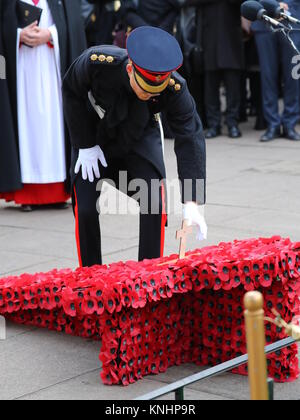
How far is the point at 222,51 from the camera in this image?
10805mm

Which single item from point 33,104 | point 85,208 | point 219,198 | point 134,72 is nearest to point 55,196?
point 33,104

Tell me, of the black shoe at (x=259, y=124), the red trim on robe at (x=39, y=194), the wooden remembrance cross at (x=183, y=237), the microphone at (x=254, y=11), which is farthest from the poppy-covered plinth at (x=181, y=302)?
the black shoe at (x=259, y=124)

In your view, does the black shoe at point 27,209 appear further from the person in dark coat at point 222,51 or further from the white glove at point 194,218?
the person in dark coat at point 222,51

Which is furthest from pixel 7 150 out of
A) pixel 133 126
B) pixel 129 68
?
pixel 129 68

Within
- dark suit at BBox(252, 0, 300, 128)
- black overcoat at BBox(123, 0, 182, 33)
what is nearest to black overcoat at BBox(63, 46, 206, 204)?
dark suit at BBox(252, 0, 300, 128)

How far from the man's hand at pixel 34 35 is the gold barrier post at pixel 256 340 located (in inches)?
218

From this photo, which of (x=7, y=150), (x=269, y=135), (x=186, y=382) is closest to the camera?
(x=186, y=382)

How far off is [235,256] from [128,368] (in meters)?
0.65

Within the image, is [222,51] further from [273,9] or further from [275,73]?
[273,9]

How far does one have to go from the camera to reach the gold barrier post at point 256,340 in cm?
216

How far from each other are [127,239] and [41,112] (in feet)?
5.23

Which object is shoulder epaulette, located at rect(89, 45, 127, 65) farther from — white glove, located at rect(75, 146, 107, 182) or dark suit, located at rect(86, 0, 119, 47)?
dark suit, located at rect(86, 0, 119, 47)

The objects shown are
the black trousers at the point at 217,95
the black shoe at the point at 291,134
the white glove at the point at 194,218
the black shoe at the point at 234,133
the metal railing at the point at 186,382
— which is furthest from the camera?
the black shoe at the point at 234,133

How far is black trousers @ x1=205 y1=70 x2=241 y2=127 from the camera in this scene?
1102 cm
